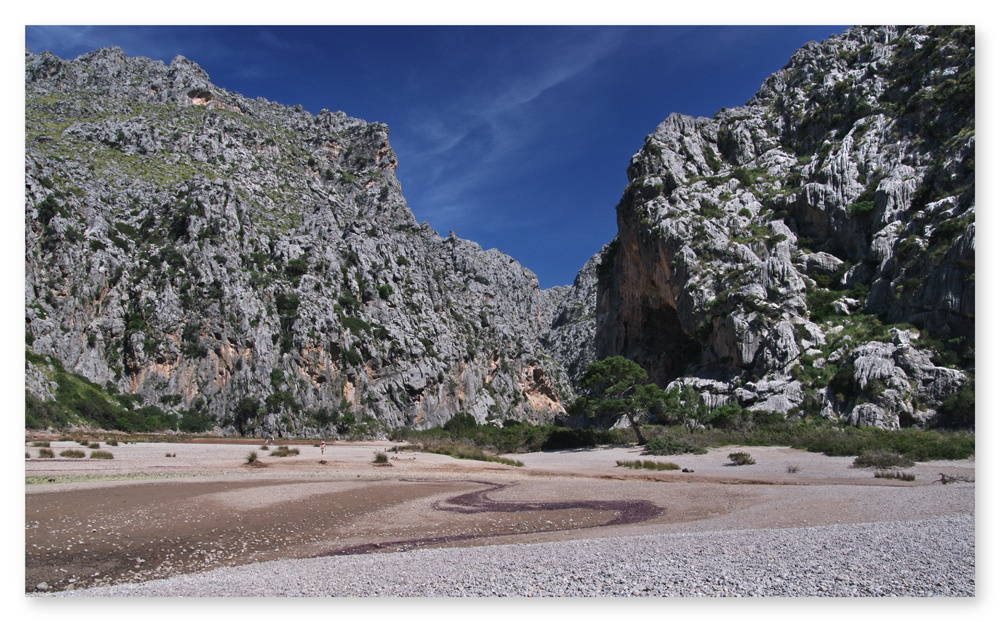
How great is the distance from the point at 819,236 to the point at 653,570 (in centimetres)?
5502

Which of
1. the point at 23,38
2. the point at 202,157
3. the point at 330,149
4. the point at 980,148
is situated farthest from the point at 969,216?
the point at 330,149

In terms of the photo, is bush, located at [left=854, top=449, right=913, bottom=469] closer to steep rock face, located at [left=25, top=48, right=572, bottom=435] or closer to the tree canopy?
the tree canopy

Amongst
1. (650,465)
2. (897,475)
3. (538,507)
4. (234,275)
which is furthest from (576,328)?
(538,507)

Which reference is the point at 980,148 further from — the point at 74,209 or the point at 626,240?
the point at 74,209

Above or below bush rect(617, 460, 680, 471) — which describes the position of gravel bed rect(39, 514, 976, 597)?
above

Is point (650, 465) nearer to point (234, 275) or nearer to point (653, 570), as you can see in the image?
point (653, 570)

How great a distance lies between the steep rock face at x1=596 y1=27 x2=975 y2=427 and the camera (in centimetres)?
3503

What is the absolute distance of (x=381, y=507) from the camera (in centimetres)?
1387

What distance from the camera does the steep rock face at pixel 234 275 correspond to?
51719mm

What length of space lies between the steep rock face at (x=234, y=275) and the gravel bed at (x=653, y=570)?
4258 cm

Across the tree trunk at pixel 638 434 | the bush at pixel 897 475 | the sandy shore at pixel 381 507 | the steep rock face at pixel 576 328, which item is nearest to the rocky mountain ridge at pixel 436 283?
the tree trunk at pixel 638 434

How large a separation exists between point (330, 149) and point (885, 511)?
118 m

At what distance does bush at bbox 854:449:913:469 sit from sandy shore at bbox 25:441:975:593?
2.06 ft

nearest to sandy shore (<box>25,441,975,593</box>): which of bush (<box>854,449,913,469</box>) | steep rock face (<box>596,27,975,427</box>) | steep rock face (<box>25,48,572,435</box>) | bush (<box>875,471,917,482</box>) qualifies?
bush (<box>875,471,917,482</box>)
